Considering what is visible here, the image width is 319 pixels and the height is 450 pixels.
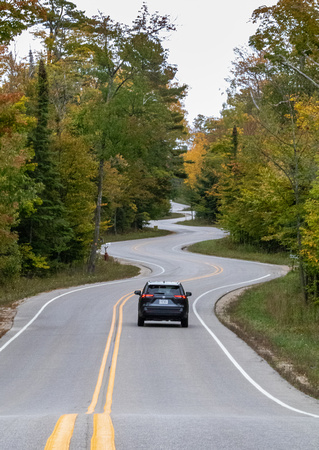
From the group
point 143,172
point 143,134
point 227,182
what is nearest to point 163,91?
point 143,172

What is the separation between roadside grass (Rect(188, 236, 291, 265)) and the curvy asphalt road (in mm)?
28330

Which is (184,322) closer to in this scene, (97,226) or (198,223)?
(97,226)

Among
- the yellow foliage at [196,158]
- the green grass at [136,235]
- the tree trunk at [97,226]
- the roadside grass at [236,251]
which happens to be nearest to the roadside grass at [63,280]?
the tree trunk at [97,226]

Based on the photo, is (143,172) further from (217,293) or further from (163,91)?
(217,293)

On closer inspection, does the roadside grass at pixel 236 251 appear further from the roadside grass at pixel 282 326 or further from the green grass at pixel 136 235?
the roadside grass at pixel 282 326

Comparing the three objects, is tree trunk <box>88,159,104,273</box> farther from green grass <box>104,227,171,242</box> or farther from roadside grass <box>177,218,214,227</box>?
roadside grass <box>177,218,214,227</box>

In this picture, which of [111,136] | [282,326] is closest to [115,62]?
[111,136]

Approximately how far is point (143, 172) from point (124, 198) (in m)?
4.89

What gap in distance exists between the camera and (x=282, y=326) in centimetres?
2556

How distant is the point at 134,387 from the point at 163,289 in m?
9.77

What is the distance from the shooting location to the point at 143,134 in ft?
137

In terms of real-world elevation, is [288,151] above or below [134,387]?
above

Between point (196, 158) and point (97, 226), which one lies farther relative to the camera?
point (196, 158)

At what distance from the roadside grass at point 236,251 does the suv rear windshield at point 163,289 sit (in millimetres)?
34281
